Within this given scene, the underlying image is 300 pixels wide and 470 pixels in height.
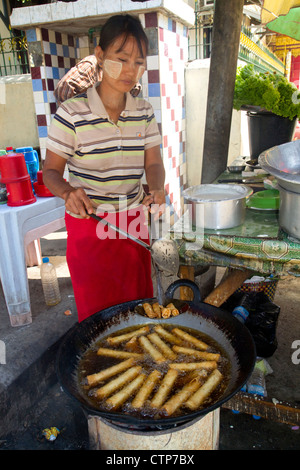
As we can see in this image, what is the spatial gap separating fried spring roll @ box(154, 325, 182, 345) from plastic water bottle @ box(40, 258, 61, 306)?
1732mm

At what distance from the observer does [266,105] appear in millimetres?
3402

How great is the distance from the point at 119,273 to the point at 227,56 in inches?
101

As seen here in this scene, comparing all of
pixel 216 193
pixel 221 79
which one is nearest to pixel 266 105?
pixel 221 79

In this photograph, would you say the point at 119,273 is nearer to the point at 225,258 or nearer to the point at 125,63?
the point at 225,258

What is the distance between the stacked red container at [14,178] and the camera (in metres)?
2.90

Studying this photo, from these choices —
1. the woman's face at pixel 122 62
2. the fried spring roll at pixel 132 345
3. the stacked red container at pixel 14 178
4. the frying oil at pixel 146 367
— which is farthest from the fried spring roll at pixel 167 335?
the stacked red container at pixel 14 178

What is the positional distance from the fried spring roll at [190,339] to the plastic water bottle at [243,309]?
96 cm

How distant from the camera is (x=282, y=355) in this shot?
3047mm

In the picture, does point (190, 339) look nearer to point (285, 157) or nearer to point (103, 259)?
point (103, 259)

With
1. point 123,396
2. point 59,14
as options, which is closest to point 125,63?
point 123,396

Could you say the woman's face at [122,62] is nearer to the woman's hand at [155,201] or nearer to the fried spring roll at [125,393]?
the woman's hand at [155,201]

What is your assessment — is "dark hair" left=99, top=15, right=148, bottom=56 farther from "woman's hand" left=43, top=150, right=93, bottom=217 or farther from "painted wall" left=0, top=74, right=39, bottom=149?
"painted wall" left=0, top=74, right=39, bottom=149

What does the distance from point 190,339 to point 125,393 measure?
427mm

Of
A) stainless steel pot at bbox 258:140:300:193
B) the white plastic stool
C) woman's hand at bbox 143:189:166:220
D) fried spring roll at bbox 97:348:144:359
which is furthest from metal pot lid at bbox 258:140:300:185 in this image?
the white plastic stool
